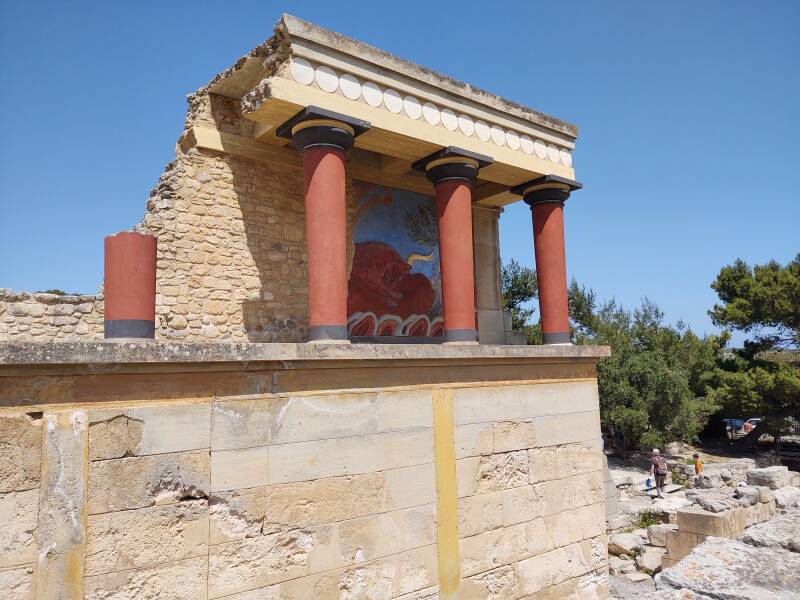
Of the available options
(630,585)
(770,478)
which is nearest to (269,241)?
(630,585)

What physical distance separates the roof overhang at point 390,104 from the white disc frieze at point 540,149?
0.02m

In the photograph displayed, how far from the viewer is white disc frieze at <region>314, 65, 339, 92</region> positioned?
6535mm

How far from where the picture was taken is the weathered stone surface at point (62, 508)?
3.48m

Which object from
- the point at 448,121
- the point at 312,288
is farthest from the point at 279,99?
the point at 448,121

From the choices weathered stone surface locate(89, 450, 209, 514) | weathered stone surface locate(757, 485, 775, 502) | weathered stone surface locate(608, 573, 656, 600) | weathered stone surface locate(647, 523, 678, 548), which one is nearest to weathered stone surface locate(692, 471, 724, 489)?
weathered stone surface locate(757, 485, 775, 502)

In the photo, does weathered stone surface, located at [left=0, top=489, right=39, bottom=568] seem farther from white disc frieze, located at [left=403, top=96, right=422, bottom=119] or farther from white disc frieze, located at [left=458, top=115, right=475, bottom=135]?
white disc frieze, located at [left=458, top=115, right=475, bottom=135]

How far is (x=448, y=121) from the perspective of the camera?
7.77 metres

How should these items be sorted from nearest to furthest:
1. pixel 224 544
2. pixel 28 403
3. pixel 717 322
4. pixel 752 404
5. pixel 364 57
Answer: pixel 28 403
pixel 224 544
pixel 364 57
pixel 752 404
pixel 717 322

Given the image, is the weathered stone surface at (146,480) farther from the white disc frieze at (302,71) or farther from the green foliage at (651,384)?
the green foliage at (651,384)

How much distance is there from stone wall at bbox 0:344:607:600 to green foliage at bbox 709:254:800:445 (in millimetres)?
19974

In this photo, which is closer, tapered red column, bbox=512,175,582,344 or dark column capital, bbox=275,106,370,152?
dark column capital, bbox=275,106,370,152

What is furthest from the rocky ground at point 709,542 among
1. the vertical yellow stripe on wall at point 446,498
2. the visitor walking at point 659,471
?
the vertical yellow stripe on wall at point 446,498

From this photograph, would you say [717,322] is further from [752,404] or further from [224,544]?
[224,544]

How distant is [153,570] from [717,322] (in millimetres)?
26881
